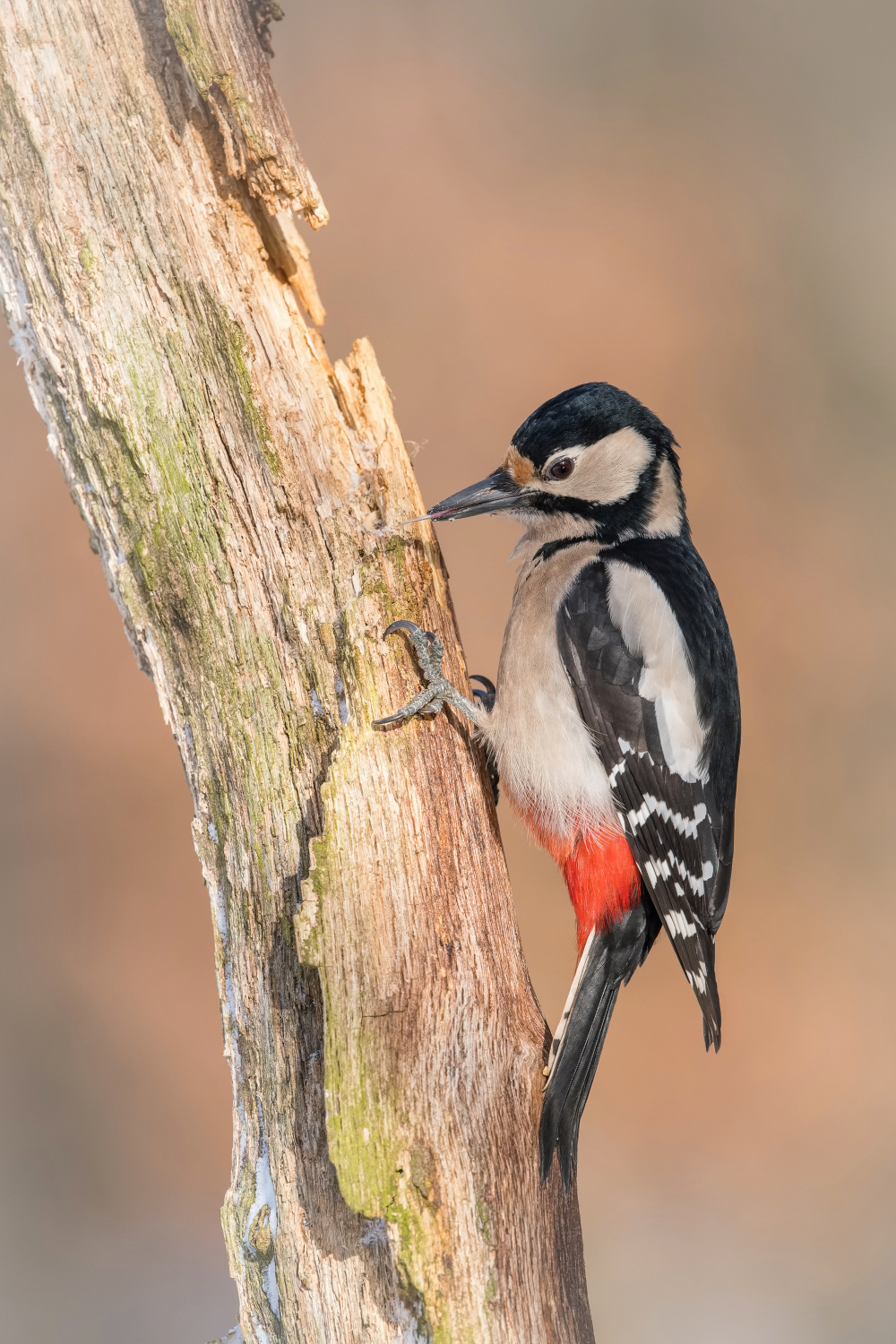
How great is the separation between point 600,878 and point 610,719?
12.2 inches

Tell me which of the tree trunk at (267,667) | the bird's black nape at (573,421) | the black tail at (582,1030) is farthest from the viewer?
the bird's black nape at (573,421)

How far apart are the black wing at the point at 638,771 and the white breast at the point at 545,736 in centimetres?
3

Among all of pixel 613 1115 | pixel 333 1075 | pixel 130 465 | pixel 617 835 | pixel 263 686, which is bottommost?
pixel 613 1115

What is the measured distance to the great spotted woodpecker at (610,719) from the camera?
1.89m

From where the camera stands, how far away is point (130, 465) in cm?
163

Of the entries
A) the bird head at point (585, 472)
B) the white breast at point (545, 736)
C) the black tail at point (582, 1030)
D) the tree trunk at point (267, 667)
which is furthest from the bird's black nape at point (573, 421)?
the black tail at point (582, 1030)

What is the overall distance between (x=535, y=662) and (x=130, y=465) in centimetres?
83

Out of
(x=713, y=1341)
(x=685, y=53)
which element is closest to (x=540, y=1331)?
(x=713, y=1341)

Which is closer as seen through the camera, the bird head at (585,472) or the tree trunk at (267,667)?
the tree trunk at (267,667)

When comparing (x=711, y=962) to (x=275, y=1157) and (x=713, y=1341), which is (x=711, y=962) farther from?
(x=713, y=1341)

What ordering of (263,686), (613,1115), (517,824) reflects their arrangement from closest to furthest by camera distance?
(263,686), (517,824), (613,1115)

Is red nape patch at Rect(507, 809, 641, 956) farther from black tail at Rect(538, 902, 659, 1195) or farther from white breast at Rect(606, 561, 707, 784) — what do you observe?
white breast at Rect(606, 561, 707, 784)

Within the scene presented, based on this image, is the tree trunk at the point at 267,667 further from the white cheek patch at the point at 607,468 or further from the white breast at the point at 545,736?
the white cheek patch at the point at 607,468

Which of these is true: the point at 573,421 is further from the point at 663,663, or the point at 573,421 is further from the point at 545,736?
the point at 545,736
